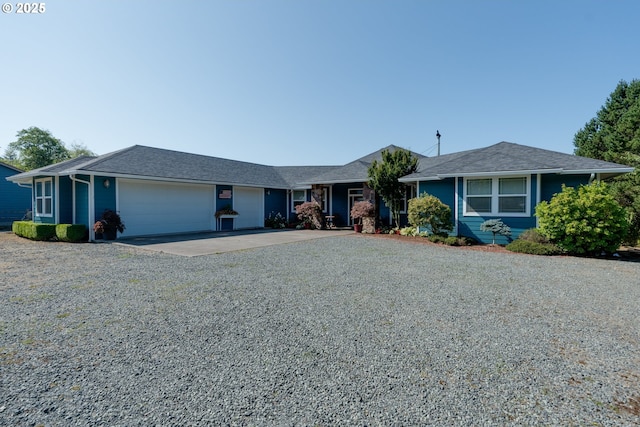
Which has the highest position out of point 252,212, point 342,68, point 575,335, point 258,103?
point 342,68

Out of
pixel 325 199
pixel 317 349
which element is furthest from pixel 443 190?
pixel 317 349

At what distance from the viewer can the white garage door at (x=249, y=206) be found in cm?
1709

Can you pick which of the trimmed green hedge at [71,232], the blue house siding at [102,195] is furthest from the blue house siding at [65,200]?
the blue house siding at [102,195]

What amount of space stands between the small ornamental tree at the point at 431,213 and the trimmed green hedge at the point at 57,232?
12760 millimetres

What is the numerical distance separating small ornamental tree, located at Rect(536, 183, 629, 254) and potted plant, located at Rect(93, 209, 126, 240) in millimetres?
15144

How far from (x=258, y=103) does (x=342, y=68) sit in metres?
4.85

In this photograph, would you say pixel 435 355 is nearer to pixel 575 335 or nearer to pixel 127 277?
pixel 575 335

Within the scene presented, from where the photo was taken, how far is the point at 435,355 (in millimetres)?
2920

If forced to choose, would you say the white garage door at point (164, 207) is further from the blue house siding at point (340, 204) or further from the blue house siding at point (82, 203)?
the blue house siding at point (340, 204)

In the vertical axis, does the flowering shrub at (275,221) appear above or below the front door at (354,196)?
below

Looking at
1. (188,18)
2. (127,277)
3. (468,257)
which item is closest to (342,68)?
(188,18)

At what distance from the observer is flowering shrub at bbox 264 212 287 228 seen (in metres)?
18.1

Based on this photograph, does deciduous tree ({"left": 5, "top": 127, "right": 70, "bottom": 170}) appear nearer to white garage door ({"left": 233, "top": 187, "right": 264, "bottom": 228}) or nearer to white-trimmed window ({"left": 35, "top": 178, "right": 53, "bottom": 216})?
white-trimmed window ({"left": 35, "top": 178, "right": 53, "bottom": 216})

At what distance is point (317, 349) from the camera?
3033 mm
